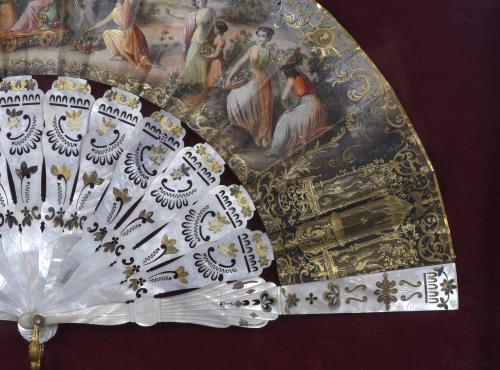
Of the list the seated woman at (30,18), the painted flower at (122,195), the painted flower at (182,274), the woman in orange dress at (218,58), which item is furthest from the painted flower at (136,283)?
the seated woman at (30,18)

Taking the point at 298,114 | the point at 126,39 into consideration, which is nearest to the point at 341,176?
the point at 298,114

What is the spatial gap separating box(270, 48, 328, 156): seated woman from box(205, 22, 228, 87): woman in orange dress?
24cm

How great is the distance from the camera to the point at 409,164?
9.41 ft

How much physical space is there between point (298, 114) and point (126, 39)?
2.43ft

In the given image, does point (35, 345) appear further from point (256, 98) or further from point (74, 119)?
point (256, 98)

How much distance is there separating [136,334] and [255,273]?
55 cm

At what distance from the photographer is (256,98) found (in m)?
2.89

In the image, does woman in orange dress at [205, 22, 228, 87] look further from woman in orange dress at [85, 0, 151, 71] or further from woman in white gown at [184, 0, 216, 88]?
woman in orange dress at [85, 0, 151, 71]

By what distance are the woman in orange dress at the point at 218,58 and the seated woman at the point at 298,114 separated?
237 millimetres

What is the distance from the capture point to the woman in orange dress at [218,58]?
288 cm

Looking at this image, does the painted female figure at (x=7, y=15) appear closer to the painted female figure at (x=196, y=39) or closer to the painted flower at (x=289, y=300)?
the painted female figure at (x=196, y=39)

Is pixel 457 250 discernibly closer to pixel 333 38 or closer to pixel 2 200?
pixel 333 38

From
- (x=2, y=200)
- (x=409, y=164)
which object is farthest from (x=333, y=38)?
(x=2, y=200)

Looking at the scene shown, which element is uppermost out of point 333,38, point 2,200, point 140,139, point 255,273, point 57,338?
point 333,38
